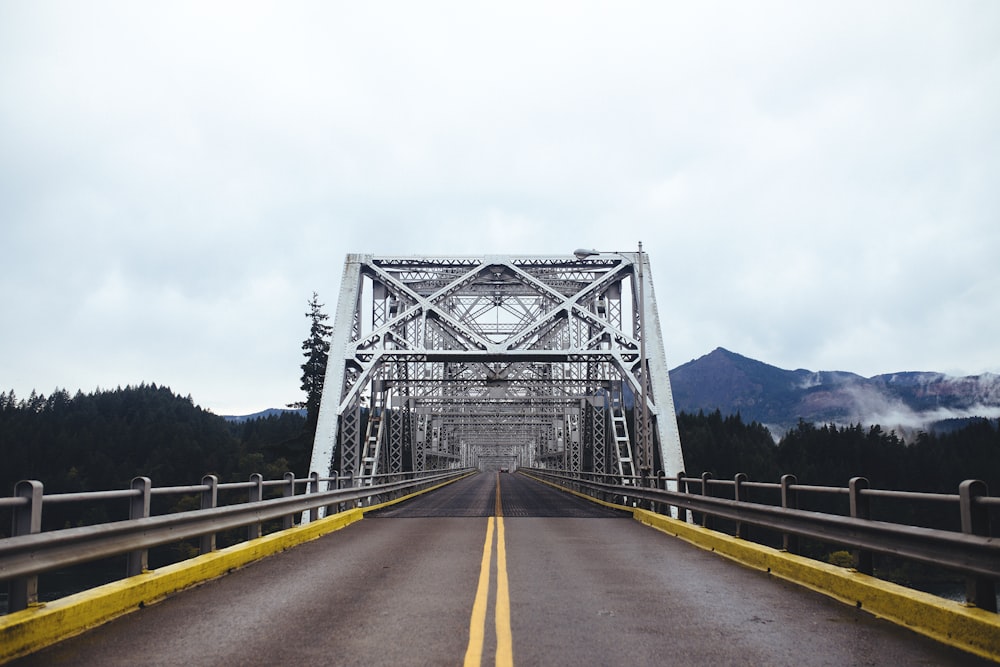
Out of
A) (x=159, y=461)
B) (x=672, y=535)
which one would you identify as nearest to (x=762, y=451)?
(x=159, y=461)

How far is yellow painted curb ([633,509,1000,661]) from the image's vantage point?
6.26 metres

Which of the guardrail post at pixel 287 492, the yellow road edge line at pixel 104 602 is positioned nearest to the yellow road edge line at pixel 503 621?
the yellow road edge line at pixel 104 602

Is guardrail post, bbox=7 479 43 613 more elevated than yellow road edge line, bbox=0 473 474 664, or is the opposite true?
guardrail post, bbox=7 479 43 613

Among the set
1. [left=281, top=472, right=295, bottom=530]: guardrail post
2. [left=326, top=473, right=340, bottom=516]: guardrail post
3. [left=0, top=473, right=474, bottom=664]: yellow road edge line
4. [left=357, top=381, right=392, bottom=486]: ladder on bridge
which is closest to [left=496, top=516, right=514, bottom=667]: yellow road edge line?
[left=0, top=473, right=474, bottom=664]: yellow road edge line

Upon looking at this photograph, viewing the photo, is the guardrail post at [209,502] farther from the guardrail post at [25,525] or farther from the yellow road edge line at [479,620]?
the guardrail post at [25,525]

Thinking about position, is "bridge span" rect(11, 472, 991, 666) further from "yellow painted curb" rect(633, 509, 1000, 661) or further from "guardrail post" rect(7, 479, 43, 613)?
"guardrail post" rect(7, 479, 43, 613)

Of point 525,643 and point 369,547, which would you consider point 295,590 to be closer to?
point 525,643

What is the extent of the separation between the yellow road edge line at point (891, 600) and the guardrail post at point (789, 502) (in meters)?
0.16

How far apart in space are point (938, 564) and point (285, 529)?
11.2 metres

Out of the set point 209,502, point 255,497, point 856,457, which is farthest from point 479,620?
point 856,457

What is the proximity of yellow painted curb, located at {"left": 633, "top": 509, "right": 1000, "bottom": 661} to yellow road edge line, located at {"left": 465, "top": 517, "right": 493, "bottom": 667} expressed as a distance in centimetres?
376

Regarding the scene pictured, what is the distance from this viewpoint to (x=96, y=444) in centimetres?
12512

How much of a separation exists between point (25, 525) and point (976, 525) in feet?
25.7

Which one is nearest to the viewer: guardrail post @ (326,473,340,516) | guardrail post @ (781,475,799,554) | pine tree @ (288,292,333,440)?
guardrail post @ (781,475,799,554)
